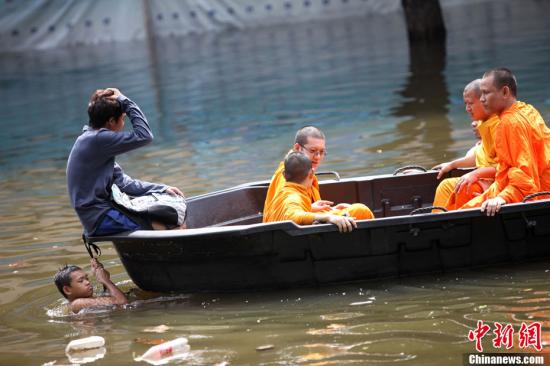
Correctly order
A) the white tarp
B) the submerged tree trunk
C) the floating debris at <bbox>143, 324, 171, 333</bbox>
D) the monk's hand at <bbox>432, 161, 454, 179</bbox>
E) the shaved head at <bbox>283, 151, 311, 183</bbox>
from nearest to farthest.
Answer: the floating debris at <bbox>143, 324, 171, 333</bbox> < the shaved head at <bbox>283, 151, 311, 183</bbox> < the monk's hand at <bbox>432, 161, 454, 179</bbox> < the submerged tree trunk < the white tarp

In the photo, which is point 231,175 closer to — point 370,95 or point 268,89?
point 370,95

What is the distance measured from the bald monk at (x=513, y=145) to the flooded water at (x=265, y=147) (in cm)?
53

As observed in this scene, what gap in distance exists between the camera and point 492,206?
6152 mm

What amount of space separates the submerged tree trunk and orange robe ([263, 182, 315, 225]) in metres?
12.8

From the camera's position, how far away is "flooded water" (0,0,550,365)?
18.7 feet

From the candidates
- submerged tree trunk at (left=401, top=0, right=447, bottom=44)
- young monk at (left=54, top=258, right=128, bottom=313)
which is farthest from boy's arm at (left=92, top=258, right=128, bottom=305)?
submerged tree trunk at (left=401, top=0, right=447, bottom=44)

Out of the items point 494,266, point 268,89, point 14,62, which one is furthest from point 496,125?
point 14,62

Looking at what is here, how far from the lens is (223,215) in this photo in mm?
7578

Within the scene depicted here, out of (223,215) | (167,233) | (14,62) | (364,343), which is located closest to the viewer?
(364,343)

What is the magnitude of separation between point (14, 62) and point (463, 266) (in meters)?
21.4

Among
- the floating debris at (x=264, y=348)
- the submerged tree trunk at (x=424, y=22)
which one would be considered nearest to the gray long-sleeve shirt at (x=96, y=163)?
the floating debris at (x=264, y=348)

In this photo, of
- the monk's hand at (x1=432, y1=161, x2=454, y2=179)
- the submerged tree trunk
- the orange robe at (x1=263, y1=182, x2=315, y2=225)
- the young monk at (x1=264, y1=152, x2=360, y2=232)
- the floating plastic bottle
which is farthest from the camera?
the submerged tree trunk

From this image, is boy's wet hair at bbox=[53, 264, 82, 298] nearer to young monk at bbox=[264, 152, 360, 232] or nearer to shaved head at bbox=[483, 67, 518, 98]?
young monk at bbox=[264, 152, 360, 232]

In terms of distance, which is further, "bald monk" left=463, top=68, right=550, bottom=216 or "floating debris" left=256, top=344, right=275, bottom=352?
"bald monk" left=463, top=68, right=550, bottom=216
